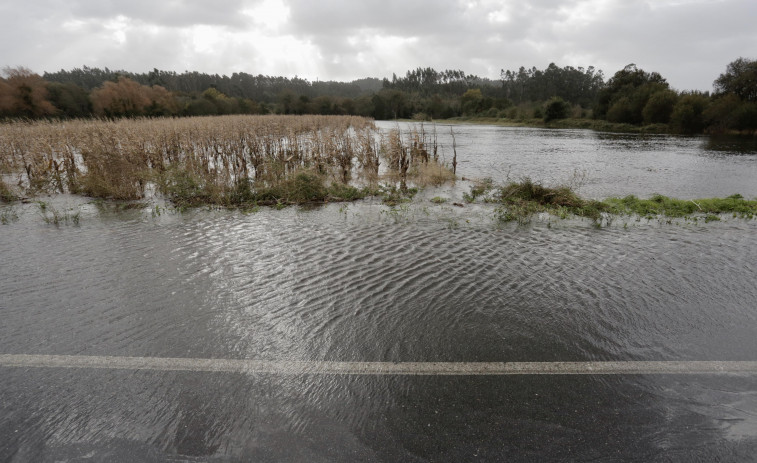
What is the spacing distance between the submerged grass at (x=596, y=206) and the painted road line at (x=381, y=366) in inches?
247

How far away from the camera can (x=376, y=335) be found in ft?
15.9

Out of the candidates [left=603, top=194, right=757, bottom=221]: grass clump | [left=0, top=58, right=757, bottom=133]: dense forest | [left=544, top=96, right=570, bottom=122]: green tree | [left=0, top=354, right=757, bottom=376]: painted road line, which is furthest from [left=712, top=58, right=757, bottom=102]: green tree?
[left=0, top=354, right=757, bottom=376]: painted road line

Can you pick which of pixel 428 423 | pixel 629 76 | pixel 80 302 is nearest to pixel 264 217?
pixel 80 302

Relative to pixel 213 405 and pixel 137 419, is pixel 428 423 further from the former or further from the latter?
pixel 137 419

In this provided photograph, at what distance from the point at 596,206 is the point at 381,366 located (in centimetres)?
990

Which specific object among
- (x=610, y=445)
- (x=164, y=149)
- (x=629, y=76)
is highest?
(x=629, y=76)

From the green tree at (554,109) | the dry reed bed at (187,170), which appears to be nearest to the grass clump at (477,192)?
the dry reed bed at (187,170)

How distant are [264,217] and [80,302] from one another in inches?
211

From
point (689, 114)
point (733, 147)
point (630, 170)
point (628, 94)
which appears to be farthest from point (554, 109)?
point (630, 170)

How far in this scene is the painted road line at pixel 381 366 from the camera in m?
4.12

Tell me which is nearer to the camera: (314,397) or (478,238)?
(314,397)

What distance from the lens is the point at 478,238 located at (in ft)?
29.0

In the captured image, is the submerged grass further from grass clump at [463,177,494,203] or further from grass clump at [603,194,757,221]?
grass clump at [463,177,494,203]

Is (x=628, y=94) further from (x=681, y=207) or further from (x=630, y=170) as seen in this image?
(x=681, y=207)
